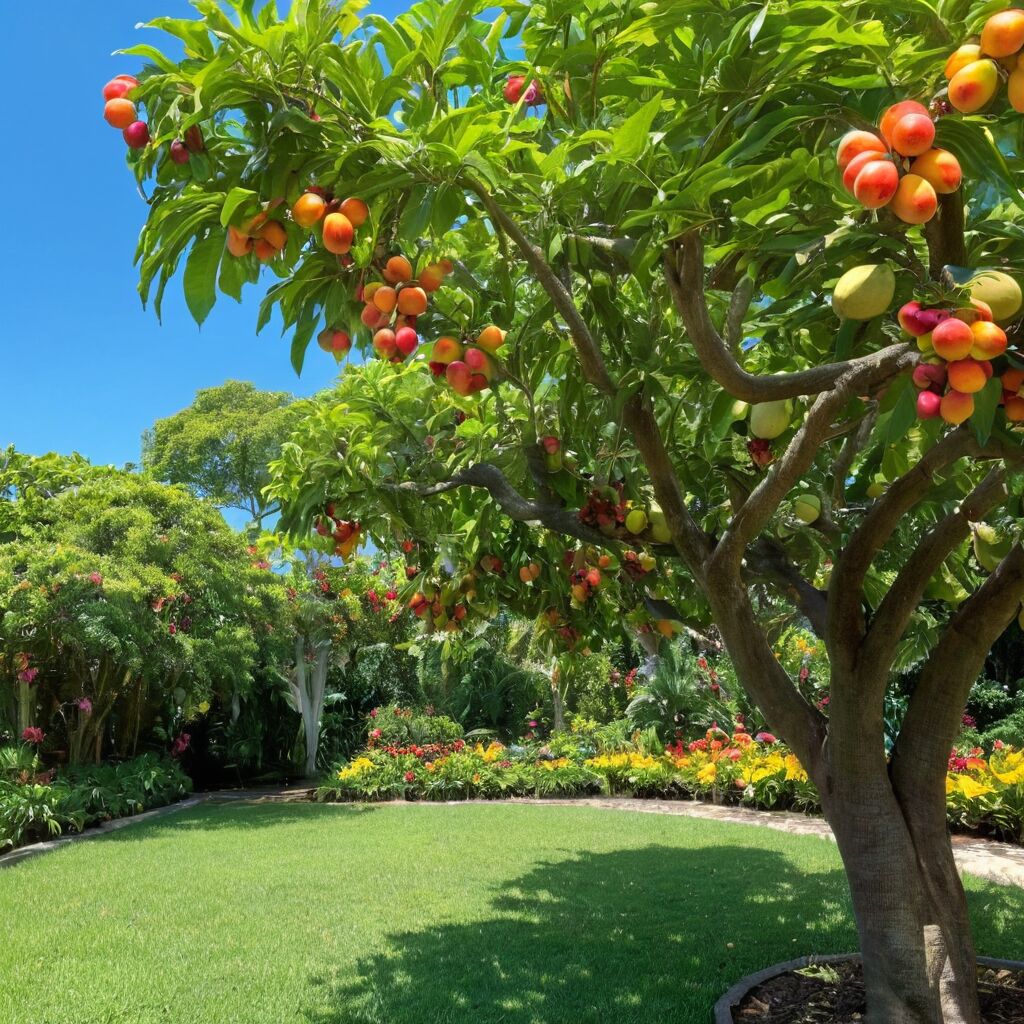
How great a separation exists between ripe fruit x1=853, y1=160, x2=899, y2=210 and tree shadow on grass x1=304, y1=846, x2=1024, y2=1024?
3381 mm

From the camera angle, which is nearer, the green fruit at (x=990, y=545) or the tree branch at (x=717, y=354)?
the tree branch at (x=717, y=354)

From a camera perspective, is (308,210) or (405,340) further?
(405,340)

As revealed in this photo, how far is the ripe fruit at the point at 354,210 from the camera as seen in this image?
5.35ft

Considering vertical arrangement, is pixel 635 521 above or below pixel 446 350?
below

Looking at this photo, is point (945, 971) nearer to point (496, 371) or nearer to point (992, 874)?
point (496, 371)

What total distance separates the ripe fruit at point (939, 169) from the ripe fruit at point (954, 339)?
0.21 m

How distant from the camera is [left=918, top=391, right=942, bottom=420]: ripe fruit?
1.48 m

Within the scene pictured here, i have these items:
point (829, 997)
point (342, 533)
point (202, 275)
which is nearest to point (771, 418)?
point (202, 275)

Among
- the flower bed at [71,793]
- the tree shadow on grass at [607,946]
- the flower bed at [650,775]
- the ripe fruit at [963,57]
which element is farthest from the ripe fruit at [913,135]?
the flower bed at [71,793]

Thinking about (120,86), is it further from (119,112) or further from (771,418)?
(771,418)

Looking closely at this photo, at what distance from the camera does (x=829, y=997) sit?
11.4 feet

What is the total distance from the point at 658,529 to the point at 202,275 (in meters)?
1.91

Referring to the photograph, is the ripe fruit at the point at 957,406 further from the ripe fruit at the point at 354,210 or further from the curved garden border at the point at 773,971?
the curved garden border at the point at 773,971

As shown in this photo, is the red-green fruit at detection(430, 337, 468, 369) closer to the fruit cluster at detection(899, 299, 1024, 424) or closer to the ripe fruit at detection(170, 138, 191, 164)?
the ripe fruit at detection(170, 138, 191, 164)
